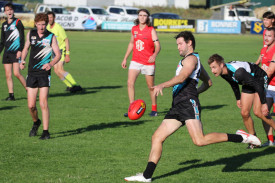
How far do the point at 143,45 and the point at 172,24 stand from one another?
3536 centimetres

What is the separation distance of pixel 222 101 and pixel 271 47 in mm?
5386

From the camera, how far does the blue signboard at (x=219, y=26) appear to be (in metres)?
48.2

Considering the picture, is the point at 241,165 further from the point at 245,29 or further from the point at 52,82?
the point at 245,29

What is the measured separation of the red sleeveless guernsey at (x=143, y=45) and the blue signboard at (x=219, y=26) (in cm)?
3643

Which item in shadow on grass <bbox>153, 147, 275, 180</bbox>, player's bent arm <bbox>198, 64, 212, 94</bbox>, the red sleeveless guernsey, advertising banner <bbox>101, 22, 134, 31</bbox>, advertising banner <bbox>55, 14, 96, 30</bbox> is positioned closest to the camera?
player's bent arm <bbox>198, 64, 212, 94</bbox>

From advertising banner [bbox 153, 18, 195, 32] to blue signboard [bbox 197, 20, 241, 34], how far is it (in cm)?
109

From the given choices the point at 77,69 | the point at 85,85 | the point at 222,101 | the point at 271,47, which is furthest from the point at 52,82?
the point at 271,47

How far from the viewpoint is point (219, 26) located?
49.3 metres

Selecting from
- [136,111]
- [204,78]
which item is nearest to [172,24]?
[136,111]

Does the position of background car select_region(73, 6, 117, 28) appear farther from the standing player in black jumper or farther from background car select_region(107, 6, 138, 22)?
the standing player in black jumper

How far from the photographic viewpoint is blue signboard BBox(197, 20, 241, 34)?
158 ft

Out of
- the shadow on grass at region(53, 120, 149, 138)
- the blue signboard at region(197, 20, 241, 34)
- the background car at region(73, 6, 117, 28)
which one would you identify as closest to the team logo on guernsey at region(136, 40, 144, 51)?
the shadow on grass at region(53, 120, 149, 138)

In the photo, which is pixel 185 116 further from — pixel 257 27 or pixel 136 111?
pixel 257 27

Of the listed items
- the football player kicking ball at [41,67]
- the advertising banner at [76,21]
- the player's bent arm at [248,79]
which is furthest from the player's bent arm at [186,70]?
the advertising banner at [76,21]
